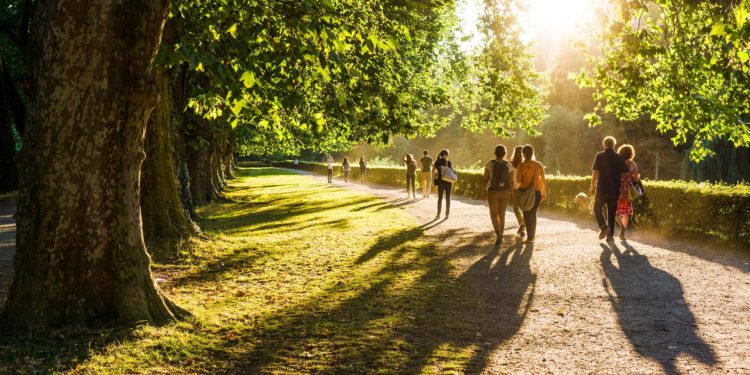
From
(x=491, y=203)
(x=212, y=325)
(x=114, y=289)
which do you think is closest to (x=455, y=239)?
(x=491, y=203)

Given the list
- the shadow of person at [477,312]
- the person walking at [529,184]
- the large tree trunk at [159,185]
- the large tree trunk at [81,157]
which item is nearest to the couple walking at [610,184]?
the person walking at [529,184]

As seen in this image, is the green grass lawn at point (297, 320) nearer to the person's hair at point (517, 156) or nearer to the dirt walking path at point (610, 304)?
the dirt walking path at point (610, 304)

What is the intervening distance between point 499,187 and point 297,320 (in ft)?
18.8

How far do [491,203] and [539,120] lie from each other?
2.56 m

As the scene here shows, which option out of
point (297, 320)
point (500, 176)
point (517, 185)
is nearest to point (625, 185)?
point (517, 185)

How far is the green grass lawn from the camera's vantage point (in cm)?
447

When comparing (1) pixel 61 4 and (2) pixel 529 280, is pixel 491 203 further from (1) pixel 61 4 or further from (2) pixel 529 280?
(1) pixel 61 4

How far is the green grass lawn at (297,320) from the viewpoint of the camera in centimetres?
447

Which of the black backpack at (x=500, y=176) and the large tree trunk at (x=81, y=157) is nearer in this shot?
the large tree trunk at (x=81, y=157)

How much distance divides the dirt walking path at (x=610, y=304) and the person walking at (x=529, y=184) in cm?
71

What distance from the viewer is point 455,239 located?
1145 centimetres

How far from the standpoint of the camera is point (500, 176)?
10516mm

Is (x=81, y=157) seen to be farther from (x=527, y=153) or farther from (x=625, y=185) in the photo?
(x=625, y=185)

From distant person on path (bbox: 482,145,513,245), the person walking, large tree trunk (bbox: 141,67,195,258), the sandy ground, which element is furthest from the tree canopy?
large tree trunk (bbox: 141,67,195,258)
